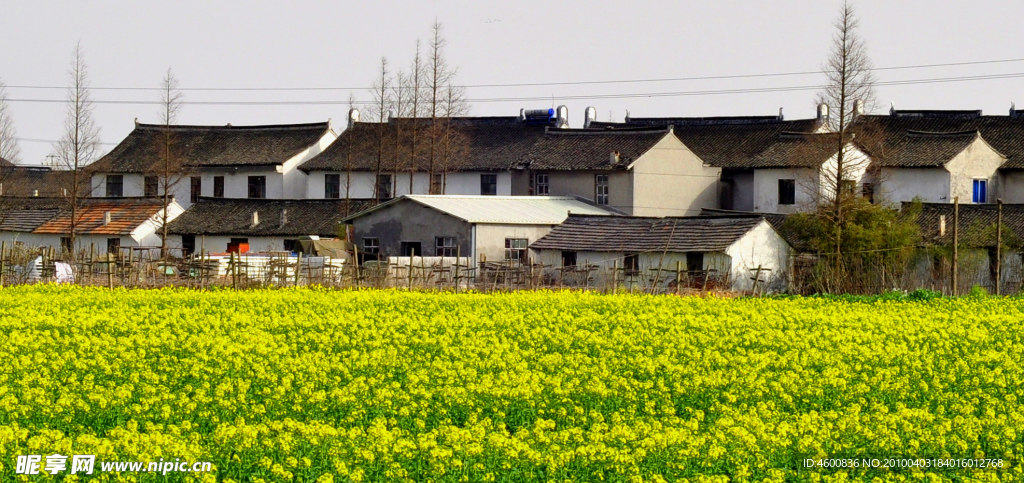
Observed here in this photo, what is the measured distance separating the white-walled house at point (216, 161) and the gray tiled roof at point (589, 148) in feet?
38.4

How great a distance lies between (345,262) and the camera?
42188mm

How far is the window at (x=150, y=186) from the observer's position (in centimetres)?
6469

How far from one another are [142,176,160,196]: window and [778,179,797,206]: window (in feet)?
95.3

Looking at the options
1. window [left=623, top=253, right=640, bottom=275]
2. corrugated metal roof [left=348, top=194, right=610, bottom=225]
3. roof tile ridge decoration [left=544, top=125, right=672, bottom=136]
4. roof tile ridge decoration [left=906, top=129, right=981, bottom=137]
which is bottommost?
window [left=623, top=253, right=640, bottom=275]

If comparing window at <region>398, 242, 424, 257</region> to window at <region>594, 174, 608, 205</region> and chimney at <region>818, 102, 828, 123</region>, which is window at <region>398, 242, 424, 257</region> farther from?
chimney at <region>818, 102, 828, 123</region>

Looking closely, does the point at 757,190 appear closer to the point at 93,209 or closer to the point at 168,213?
the point at 168,213

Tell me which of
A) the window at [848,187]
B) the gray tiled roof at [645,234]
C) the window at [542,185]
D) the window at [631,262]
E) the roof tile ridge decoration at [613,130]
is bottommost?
the window at [631,262]

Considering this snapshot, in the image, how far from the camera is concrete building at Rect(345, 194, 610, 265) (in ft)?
153

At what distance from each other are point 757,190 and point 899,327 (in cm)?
3154

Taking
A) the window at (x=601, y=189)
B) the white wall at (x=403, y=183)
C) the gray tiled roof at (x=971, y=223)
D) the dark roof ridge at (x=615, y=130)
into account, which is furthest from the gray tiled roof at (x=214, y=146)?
the gray tiled roof at (x=971, y=223)

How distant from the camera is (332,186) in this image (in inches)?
2446

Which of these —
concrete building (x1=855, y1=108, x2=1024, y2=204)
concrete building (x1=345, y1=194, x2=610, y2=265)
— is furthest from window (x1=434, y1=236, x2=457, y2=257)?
concrete building (x1=855, y1=108, x2=1024, y2=204)

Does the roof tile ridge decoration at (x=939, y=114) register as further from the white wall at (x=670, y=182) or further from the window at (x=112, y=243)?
the window at (x=112, y=243)

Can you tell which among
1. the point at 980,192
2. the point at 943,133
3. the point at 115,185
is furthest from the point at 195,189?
the point at 980,192
